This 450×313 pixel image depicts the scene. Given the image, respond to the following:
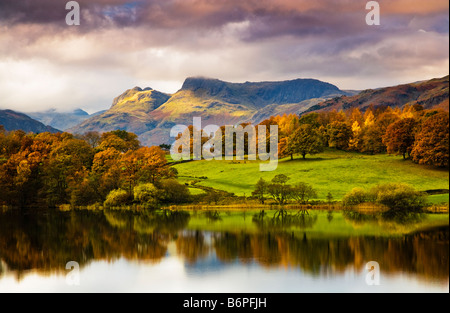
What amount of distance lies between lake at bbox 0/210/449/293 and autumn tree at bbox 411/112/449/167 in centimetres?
2474

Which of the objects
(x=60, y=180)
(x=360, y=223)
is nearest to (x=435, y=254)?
(x=360, y=223)

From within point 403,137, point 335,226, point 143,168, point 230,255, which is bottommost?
point 230,255

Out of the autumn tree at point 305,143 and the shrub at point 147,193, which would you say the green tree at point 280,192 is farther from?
the autumn tree at point 305,143

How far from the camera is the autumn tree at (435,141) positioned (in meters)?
74.4

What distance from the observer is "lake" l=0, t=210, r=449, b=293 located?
31.8m

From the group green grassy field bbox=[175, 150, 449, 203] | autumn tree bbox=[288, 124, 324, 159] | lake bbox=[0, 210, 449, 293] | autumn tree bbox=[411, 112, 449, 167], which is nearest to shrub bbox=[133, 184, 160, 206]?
green grassy field bbox=[175, 150, 449, 203]

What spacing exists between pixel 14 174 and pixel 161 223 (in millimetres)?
43519

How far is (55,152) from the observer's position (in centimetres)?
9369

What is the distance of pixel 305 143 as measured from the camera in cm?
10500

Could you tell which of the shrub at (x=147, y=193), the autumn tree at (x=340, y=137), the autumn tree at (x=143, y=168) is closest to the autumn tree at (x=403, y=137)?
the autumn tree at (x=340, y=137)

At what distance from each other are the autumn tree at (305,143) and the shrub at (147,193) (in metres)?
40.1

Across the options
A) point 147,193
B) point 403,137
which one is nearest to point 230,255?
point 147,193

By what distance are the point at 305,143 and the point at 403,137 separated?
22.8 metres

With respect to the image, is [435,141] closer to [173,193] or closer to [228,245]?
[173,193]
